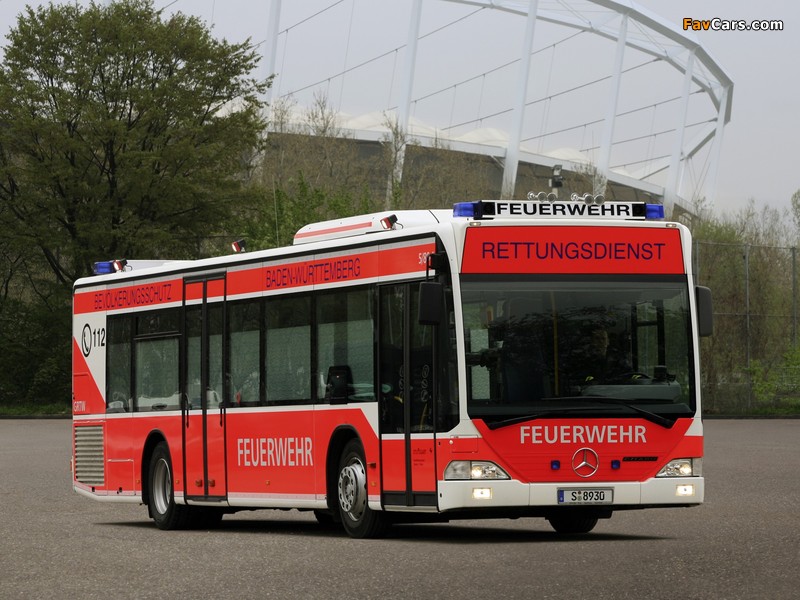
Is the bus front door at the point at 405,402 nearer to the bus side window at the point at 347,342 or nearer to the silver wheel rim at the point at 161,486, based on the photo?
the bus side window at the point at 347,342

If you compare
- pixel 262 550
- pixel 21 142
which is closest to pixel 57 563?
pixel 262 550

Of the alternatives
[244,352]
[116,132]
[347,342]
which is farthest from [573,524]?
[116,132]

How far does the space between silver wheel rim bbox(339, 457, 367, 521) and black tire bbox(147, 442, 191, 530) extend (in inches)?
143

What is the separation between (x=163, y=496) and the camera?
19.2m

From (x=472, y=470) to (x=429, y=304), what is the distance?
4.63 ft

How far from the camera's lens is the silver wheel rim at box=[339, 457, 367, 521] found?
15.3 metres

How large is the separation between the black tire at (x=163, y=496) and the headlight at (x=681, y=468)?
6.26 metres

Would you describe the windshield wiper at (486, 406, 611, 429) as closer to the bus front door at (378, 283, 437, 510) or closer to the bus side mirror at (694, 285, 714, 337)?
the bus front door at (378, 283, 437, 510)

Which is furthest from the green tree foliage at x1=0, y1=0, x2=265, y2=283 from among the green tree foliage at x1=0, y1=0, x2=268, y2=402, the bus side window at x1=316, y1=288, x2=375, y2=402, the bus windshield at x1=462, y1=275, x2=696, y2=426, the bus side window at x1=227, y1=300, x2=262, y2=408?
the bus windshield at x1=462, y1=275, x2=696, y2=426

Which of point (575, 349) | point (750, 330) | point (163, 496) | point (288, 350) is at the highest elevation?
point (750, 330)

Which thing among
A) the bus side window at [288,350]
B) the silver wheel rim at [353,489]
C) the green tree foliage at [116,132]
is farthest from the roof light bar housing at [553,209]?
the green tree foliage at [116,132]

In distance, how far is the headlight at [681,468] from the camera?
47.7 ft

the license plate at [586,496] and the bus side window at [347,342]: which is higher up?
the bus side window at [347,342]

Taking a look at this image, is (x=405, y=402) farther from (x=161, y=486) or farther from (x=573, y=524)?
(x=161, y=486)
